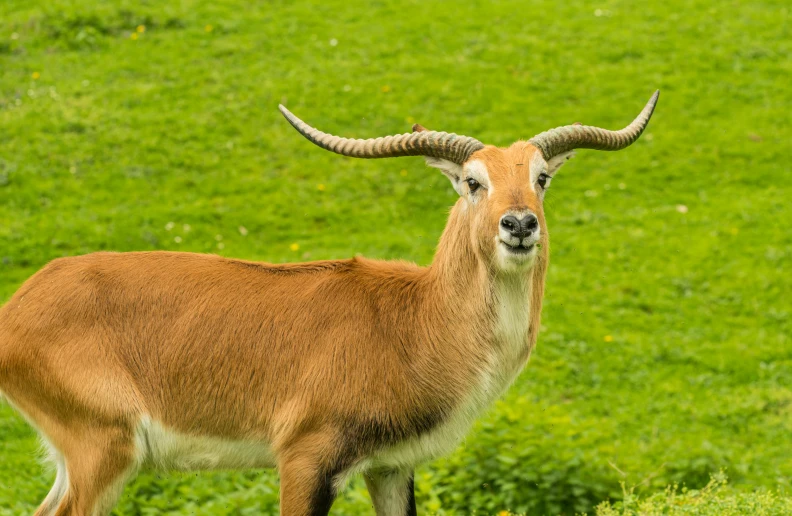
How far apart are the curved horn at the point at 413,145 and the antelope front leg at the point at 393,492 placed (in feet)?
7.03

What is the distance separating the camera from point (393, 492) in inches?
261

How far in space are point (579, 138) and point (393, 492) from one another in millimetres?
2699

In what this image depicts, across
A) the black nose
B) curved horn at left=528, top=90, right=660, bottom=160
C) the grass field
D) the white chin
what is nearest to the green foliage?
the grass field

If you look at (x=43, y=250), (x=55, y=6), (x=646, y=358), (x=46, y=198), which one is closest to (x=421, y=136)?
(x=646, y=358)

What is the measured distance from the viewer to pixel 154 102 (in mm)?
16375

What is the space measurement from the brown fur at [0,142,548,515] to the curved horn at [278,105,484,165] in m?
0.14

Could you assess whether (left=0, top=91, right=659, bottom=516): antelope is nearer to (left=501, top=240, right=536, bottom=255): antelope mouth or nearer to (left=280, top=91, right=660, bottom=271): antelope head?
(left=280, top=91, right=660, bottom=271): antelope head

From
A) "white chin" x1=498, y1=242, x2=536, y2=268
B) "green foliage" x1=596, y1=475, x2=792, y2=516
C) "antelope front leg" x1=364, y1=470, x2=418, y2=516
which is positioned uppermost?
"white chin" x1=498, y1=242, x2=536, y2=268

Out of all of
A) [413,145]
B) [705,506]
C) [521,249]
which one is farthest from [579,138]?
[705,506]

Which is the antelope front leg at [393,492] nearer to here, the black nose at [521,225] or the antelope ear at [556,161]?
the black nose at [521,225]

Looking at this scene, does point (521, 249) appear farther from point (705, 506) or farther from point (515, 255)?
point (705, 506)

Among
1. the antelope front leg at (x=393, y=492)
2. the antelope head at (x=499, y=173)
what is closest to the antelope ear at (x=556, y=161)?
the antelope head at (x=499, y=173)

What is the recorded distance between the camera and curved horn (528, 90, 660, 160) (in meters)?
6.48

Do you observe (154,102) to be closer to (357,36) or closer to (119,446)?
(357,36)
